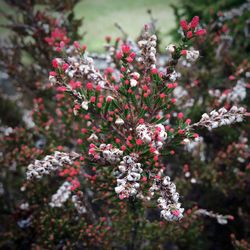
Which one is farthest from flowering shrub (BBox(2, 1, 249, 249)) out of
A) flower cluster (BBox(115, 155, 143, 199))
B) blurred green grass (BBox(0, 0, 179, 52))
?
blurred green grass (BBox(0, 0, 179, 52))

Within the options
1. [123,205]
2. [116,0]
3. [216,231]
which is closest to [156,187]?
[123,205]

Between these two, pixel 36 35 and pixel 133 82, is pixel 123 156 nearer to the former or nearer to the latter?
pixel 133 82

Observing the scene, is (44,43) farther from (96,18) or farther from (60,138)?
(96,18)

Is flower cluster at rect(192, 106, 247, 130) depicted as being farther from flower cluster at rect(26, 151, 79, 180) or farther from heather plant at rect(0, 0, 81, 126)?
heather plant at rect(0, 0, 81, 126)

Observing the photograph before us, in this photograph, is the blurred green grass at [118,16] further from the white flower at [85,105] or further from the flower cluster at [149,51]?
the white flower at [85,105]

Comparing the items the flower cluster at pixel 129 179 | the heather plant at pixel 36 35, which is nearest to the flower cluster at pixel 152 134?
the flower cluster at pixel 129 179

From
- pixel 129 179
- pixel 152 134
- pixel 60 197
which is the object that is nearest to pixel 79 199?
pixel 60 197
